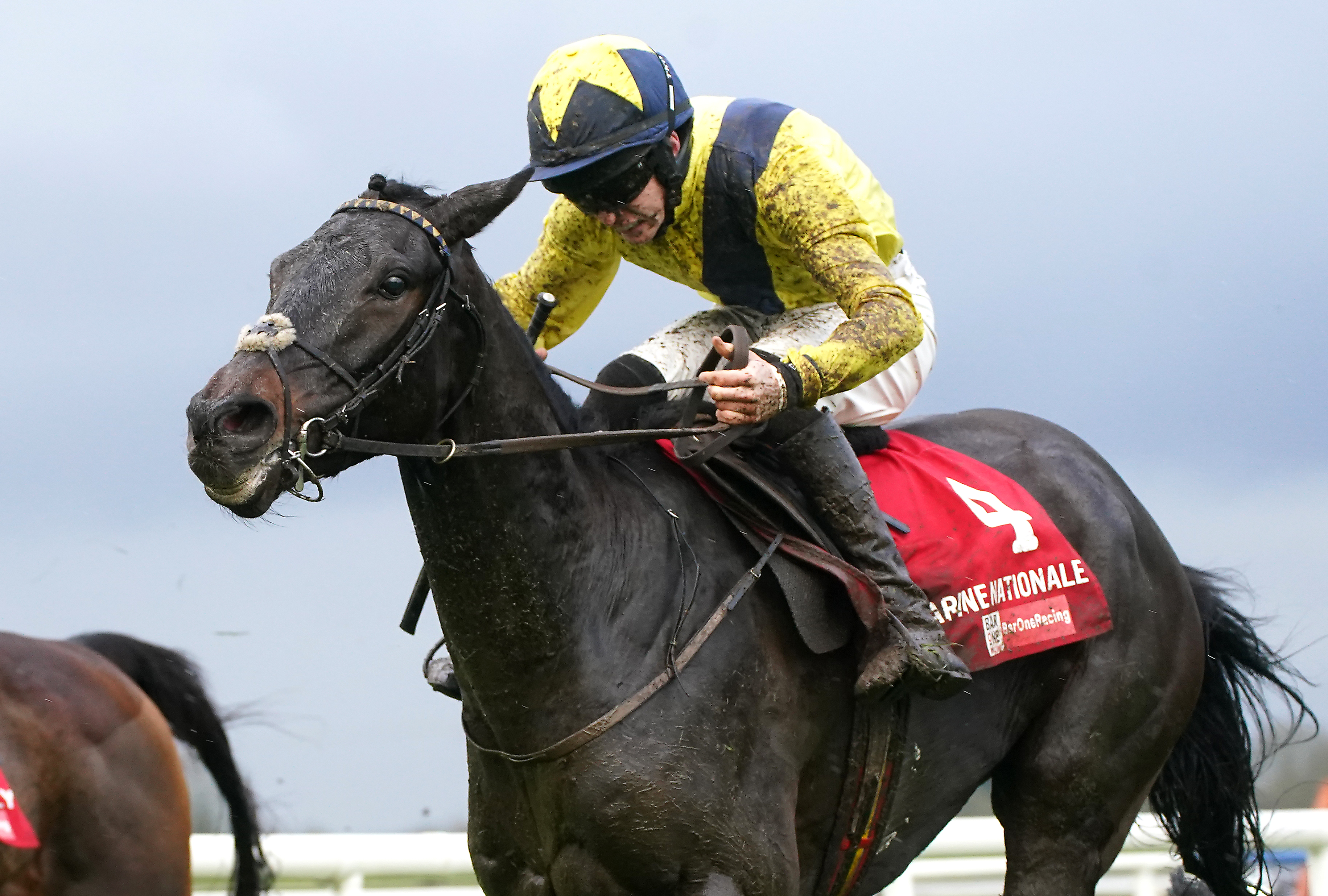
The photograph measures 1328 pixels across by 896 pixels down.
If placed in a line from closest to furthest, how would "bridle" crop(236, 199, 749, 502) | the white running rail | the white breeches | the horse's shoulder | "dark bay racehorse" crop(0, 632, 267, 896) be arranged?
"bridle" crop(236, 199, 749, 502), the white breeches, "dark bay racehorse" crop(0, 632, 267, 896), the horse's shoulder, the white running rail

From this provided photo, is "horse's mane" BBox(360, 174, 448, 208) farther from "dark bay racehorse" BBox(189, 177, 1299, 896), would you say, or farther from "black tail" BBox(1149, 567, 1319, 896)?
"black tail" BBox(1149, 567, 1319, 896)

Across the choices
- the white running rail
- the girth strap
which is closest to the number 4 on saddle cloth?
the girth strap

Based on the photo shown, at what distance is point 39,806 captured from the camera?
4.98 m

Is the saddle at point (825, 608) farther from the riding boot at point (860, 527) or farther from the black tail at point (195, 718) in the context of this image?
the black tail at point (195, 718)

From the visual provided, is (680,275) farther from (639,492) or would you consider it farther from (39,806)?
(39,806)

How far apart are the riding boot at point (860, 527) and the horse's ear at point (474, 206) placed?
0.98 meters

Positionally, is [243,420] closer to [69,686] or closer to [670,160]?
[670,160]

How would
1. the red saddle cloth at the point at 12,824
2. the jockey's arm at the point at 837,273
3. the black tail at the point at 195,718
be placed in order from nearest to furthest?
the jockey's arm at the point at 837,273, the red saddle cloth at the point at 12,824, the black tail at the point at 195,718

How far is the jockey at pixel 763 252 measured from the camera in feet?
12.0

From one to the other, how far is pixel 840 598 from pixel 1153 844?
5.06 m

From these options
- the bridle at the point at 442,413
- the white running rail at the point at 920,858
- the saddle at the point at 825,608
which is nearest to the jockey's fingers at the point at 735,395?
the bridle at the point at 442,413

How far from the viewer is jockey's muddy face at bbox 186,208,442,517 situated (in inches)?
115

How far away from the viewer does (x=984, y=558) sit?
14.1 feet

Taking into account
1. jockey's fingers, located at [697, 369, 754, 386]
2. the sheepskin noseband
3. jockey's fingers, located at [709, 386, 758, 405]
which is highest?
the sheepskin noseband
